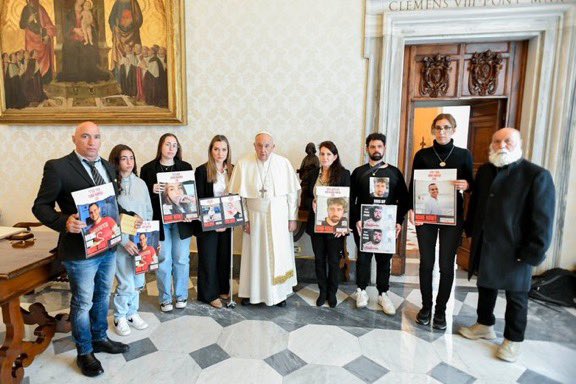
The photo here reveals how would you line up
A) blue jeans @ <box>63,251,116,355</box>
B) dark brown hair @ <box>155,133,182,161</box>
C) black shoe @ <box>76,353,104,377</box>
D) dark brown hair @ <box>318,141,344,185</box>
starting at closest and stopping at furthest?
blue jeans @ <box>63,251,116,355</box> < black shoe @ <box>76,353,104,377</box> < dark brown hair @ <box>155,133,182,161</box> < dark brown hair @ <box>318,141,344,185</box>

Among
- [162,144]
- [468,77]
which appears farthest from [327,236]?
[468,77]

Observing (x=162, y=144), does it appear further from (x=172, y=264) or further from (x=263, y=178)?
(x=172, y=264)

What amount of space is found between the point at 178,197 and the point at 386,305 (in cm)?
240

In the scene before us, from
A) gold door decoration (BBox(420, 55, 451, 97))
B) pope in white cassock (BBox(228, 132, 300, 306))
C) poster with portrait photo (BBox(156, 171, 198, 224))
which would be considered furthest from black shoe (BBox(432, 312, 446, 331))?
gold door decoration (BBox(420, 55, 451, 97))

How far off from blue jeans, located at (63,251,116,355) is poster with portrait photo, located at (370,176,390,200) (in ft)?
7.86

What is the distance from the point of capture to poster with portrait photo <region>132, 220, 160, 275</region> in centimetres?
311

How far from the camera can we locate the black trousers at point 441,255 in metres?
3.23

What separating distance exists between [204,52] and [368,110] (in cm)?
226

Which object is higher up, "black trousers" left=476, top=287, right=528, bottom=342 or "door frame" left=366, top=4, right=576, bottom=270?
"door frame" left=366, top=4, right=576, bottom=270

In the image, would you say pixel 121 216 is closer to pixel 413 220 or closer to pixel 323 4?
pixel 413 220

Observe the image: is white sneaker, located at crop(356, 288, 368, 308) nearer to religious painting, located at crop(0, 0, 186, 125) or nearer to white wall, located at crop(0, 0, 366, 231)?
white wall, located at crop(0, 0, 366, 231)

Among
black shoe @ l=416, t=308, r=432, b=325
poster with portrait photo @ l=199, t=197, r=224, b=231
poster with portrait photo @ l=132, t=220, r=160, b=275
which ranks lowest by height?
black shoe @ l=416, t=308, r=432, b=325

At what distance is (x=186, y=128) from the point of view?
15.4ft

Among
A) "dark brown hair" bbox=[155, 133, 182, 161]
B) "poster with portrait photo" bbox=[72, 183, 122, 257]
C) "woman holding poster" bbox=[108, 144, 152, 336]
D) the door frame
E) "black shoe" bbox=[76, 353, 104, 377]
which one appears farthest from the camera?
the door frame
